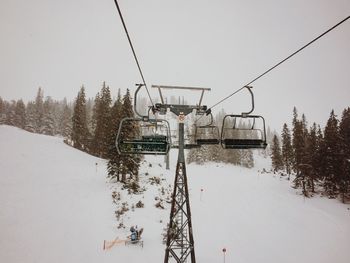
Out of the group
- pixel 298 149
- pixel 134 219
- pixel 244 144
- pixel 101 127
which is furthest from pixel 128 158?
pixel 298 149

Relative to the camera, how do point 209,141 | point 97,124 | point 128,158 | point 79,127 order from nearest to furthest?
point 209,141 < point 128,158 < point 97,124 < point 79,127

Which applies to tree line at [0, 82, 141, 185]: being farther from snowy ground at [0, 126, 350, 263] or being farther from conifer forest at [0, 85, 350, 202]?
snowy ground at [0, 126, 350, 263]

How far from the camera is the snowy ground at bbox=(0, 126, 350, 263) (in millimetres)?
15516

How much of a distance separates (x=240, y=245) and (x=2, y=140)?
41.8 meters

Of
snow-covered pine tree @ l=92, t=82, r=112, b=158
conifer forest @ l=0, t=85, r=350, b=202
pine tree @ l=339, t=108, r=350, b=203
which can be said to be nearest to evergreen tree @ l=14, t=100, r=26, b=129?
conifer forest @ l=0, t=85, r=350, b=202

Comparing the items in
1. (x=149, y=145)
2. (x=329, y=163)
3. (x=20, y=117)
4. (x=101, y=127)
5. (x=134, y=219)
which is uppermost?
(x=20, y=117)

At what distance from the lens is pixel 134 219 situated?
2053 centimetres

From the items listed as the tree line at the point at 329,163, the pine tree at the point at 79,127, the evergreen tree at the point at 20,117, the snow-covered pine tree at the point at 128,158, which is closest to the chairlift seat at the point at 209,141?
the snow-covered pine tree at the point at 128,158

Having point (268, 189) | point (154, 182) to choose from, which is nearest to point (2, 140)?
point (154, 182)

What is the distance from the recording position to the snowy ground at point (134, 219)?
1552 centimetres

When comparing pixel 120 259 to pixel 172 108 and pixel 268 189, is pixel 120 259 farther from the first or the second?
pixel 268 189

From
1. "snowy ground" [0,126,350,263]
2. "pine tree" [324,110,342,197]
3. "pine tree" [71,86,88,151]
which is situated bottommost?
"snowy ground" [0,126,350,263]

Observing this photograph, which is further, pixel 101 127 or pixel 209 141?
pixel 101 127

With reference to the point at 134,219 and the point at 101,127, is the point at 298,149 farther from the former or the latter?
the point at 101,127
